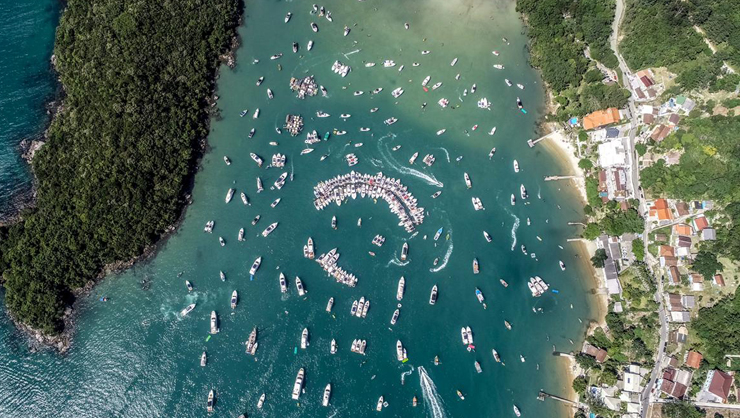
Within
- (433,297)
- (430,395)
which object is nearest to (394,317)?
(433,297)

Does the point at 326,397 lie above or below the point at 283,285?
below

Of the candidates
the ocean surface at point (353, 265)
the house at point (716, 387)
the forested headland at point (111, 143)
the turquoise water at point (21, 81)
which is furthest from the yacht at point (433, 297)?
the turquoise water at point (21, 81)

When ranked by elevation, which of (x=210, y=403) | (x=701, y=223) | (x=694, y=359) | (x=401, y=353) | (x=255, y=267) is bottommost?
(x=694, y=359)

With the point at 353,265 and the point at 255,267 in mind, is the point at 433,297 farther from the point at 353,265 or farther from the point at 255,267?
the point at 255,267

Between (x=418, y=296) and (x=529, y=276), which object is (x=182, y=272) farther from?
(x=529, y=276)

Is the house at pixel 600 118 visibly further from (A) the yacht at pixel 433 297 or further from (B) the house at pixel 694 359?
(B) the house at pixel 694 359

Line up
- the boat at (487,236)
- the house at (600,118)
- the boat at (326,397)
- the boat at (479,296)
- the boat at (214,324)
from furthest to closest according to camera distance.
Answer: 1. the house at (600,118)
2. the boat at (487,236)
3. the boat at (479,296)
4. the boat at (214,324)
5. the boat at (326,397)

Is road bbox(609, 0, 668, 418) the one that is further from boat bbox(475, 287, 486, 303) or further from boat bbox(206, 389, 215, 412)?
boat bbox(206, 389, 215, 412)

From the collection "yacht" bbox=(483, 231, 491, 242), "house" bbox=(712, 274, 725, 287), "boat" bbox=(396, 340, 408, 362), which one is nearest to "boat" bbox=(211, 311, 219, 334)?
"boat" bbox=(396, 340, 408, 362)

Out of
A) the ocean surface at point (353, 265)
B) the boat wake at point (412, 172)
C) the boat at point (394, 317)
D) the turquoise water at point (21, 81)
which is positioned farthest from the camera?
the boat wake at point (412, 172)
